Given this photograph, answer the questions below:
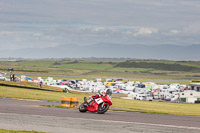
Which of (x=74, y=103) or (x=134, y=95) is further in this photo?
(x=134, y=95)

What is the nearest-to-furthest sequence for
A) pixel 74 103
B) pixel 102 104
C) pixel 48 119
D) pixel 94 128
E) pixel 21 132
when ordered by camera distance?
pixel 21 132 < pixel 94 128 < pixel 48 119 < pixel 102 104 < pixel 74 103

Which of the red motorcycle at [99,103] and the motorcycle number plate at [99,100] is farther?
the motorcycle number plate at [99,100]

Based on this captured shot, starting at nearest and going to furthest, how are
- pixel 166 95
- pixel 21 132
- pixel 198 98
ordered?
pixel 21 132 < pixel 198 98 < pixel 166 95

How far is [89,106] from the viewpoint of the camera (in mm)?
24422

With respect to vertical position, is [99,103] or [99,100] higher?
[99,100]

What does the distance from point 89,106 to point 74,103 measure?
8100 mm

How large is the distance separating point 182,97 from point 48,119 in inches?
2536

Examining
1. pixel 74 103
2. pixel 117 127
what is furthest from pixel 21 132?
pixel 74 103

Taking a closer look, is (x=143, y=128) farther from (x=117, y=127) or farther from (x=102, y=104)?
(x=102, y=104)

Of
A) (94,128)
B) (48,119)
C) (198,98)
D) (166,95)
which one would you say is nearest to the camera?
(94,128)

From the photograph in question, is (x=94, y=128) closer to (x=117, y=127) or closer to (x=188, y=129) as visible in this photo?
(x=117, y=127)

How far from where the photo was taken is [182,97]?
259 ft

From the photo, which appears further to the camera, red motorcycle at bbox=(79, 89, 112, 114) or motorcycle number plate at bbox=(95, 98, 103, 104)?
motorcycle number plate at bbox=(95, 98, 103, 104)

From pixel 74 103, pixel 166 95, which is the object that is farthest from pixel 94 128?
pixel 166 95
